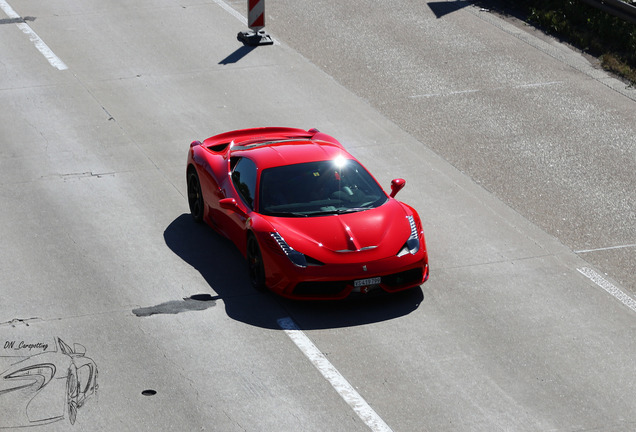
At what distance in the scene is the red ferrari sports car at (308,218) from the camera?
10195 millimetres

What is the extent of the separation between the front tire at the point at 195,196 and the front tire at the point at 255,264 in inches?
65.5

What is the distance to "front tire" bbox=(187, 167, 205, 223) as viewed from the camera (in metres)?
12.4

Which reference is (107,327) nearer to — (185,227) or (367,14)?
(185,227)

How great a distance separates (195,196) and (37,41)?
8.81 m

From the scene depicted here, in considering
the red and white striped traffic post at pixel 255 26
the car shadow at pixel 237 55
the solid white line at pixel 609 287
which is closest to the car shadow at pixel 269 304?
the solid white line at pixel 609 287

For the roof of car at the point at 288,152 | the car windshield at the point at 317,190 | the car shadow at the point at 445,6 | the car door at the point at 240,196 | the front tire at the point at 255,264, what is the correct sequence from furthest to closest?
the car shadow at the point at 445,6
the roof of car at the point at 288,152
the car door at the point at 240,196
the car windshield at the point at 317,190
the front tire at the point at 255,264

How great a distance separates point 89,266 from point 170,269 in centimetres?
89

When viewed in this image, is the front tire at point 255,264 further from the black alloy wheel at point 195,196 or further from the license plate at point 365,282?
the black alloy wheel at point 195,196

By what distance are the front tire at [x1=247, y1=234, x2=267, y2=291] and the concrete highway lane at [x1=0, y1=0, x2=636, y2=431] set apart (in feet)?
0.53

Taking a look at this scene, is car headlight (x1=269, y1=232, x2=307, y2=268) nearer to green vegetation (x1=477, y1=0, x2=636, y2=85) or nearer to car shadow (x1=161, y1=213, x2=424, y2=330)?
car shadow (x1=161, y1=213, x2=424, y2=330)

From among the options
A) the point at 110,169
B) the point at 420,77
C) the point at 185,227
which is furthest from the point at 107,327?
the point at 420,77

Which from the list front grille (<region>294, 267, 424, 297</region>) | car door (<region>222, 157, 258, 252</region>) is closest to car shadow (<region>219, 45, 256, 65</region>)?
car door (<region>222, 157, 258, 252</region>)

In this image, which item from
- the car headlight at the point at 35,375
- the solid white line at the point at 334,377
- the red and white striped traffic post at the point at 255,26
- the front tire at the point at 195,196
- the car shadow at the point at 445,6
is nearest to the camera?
the solid white line at the point at 334,377

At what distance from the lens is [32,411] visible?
27.6 ft
